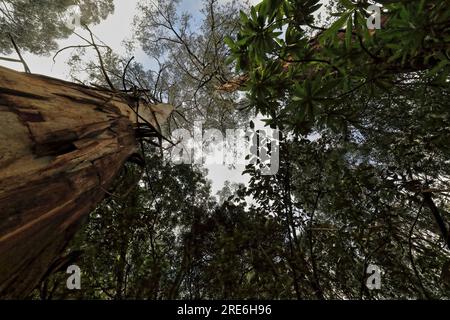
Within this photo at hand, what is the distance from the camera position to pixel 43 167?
2.96ft

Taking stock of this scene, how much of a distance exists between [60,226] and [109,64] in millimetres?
9894

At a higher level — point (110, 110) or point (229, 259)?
point (110, 110)

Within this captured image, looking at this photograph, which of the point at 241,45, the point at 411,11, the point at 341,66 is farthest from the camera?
the point at 241,45

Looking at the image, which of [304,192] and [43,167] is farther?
[304,192]

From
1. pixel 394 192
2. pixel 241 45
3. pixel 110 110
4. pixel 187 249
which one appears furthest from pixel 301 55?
pixel 187 249

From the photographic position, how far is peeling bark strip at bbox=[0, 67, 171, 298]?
0.76 metres

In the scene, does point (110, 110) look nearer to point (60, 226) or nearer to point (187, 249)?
point (60, 226)

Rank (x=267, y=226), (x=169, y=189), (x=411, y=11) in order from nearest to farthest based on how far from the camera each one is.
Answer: (x=411, y=11) → (x=267, y=226) → (x=169, y=189)

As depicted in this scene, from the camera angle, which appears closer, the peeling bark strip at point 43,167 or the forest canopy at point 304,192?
the peeling bark strip at point 43,167

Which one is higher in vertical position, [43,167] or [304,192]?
[304,192]

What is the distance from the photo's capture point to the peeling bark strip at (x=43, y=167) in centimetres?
76

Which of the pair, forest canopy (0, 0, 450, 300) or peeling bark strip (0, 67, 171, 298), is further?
forest canopy (0, 0, 450, 300)

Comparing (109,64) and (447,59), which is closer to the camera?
(447,59)

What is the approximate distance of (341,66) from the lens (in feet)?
6.42
